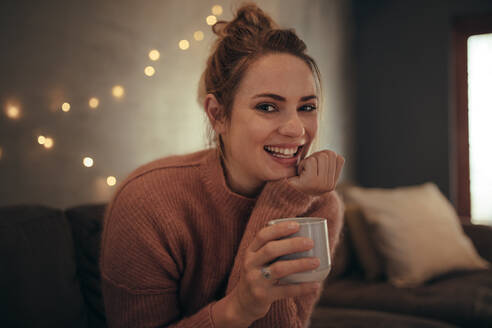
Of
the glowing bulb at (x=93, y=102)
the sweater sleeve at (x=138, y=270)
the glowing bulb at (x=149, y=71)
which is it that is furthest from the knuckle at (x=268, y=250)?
the glowing bulb at (x=149, y=71)

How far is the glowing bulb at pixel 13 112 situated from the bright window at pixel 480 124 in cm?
367

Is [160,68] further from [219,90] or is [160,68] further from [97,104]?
[219,90]

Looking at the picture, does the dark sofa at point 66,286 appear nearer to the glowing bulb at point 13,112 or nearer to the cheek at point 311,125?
the glowing bulb at point 13,112

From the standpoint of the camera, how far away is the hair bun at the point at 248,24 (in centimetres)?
116

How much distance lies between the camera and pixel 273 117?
1.04 metres

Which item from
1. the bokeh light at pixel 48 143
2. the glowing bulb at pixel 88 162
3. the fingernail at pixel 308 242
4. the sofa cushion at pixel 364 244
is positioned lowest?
the sofa cushion at pixel 364 244

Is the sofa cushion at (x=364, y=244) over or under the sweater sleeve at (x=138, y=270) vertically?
under

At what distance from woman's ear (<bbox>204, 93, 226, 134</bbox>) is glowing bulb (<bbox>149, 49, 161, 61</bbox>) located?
680mm

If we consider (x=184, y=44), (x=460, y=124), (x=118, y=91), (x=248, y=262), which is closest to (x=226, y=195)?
(x=248, y=262)

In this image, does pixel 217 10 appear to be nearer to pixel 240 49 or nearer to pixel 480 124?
pixel 240 49

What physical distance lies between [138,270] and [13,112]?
2.00ft

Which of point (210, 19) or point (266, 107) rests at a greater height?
point (210, 19)

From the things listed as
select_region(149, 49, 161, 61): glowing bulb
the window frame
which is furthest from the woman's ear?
the window frame

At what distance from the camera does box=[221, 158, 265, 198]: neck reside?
117 cm
